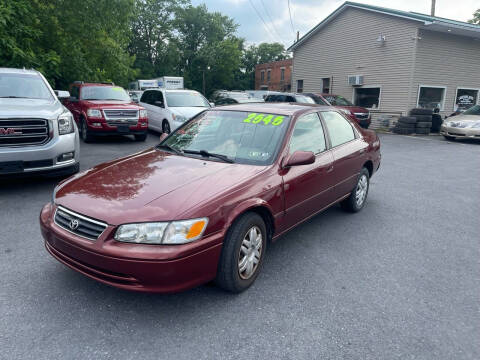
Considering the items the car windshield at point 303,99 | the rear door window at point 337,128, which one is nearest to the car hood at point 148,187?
the rear door window at point 337,128

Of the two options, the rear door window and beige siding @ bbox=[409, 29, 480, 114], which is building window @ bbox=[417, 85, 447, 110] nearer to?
beige siding @ bbox=[409, 29, 480, 114]

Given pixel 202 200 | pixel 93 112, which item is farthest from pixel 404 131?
pixel 202 200

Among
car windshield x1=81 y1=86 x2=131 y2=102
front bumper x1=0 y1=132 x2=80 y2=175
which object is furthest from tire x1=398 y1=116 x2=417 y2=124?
front bumper x1=0 y1=132 x2=80 y2=175

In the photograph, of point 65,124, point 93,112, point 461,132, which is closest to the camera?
point 65,124

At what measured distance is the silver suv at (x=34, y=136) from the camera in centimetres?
507

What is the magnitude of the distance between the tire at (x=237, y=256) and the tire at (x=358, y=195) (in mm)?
2282

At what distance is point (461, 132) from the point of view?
42.5 ft

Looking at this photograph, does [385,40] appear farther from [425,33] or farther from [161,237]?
[161,237]

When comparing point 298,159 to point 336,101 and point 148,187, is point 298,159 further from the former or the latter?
point 336,101

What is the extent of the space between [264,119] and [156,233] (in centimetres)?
190

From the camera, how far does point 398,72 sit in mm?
16719

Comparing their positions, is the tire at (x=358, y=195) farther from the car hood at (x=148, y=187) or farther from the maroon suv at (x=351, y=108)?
the maroon suv at (x=351, y=108)

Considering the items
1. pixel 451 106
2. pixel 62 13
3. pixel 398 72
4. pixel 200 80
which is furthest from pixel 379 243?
pixel 200 80

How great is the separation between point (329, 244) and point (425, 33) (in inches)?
622
